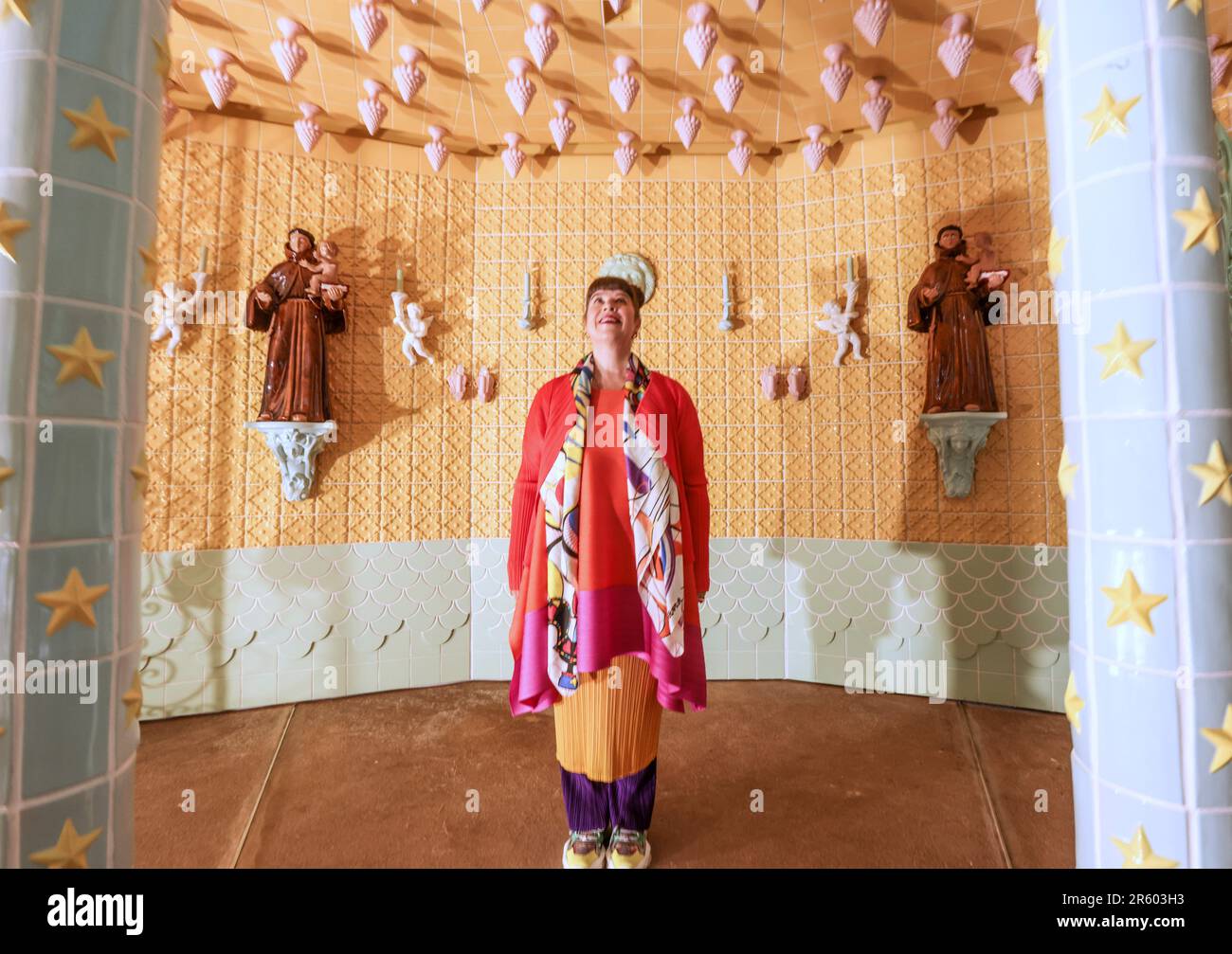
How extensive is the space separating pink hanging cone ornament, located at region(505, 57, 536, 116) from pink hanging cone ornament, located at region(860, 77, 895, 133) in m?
1.42

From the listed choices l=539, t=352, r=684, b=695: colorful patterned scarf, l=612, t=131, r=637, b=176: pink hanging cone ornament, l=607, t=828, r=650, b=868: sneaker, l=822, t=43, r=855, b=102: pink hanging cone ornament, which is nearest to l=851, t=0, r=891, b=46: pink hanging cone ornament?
l=822, t=43, r=855, b=102: pink hanging cone ornament

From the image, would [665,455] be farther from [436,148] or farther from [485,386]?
[436,148]

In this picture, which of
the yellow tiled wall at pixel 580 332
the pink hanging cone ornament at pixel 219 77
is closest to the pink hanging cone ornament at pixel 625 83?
the yellow tiled wall at pixel 580 332

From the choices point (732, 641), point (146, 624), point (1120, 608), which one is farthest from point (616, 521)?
point (146, 624)

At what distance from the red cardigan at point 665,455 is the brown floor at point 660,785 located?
723mm

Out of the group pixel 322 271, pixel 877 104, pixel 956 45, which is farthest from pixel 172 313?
pixel 956 45

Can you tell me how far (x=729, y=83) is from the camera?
246cm

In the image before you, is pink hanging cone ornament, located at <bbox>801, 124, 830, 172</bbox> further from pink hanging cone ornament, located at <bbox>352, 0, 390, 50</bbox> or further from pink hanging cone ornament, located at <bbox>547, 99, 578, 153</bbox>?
pink hanging cone ornament, located at <bbox>352, 0, 390, 50</bbox>

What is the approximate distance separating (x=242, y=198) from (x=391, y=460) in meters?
1.33

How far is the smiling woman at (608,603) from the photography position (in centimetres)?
154

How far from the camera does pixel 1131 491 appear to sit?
2.65 ft

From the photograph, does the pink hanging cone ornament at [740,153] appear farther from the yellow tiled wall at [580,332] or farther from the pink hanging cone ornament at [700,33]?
the pink hanging cone ornament at [700,33]

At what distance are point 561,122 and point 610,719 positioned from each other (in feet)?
8.12
